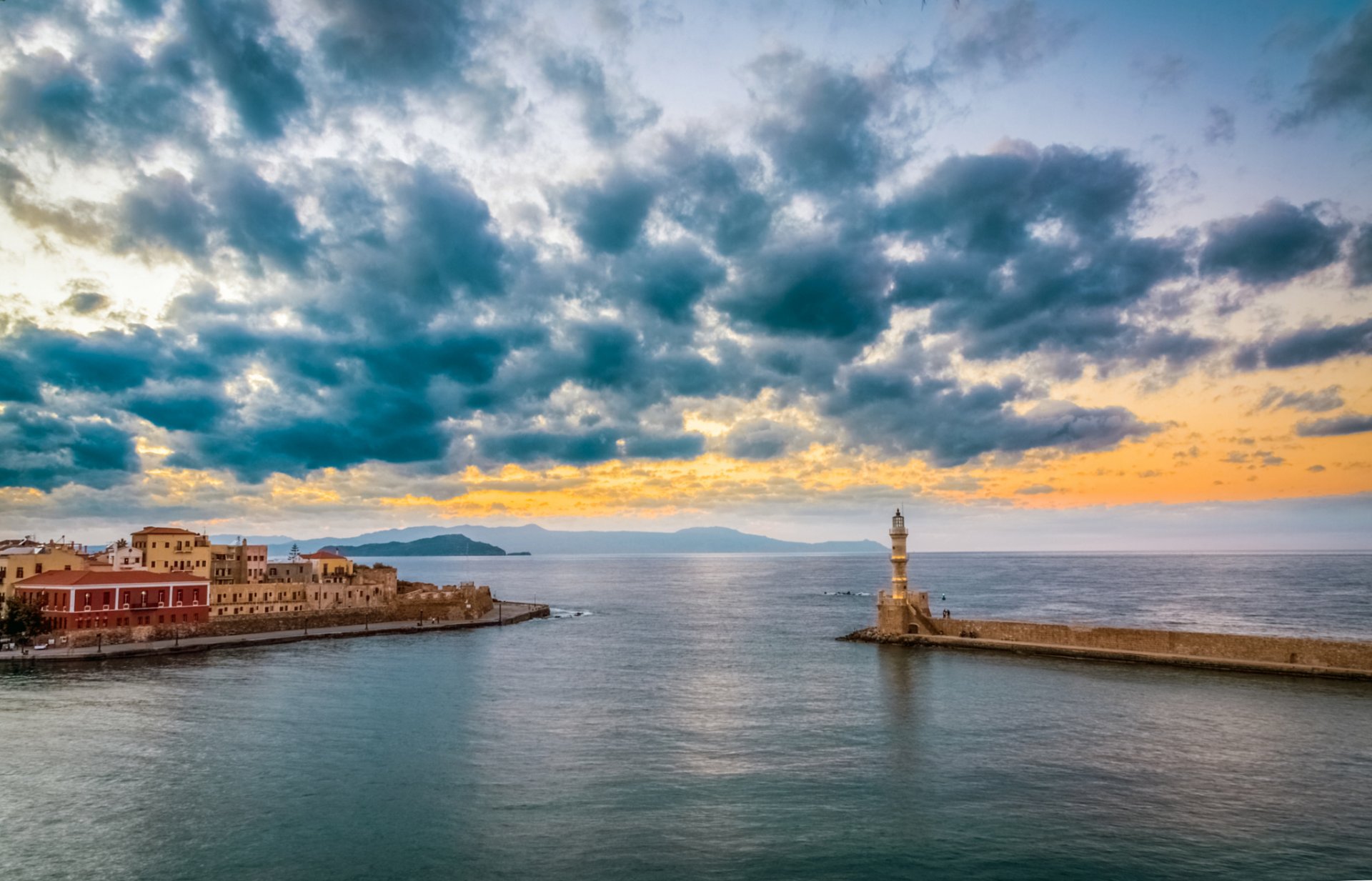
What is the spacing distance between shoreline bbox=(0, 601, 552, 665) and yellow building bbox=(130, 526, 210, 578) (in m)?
14.4

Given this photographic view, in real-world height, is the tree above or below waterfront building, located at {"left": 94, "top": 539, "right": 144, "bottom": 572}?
below

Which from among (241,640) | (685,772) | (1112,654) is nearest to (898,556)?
(1112,654)

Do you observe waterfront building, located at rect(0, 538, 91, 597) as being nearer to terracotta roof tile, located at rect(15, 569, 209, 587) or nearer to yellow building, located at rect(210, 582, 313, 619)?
terracotta roof tile, located at rect(15, 569, 209, 587)

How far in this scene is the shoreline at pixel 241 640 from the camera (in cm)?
6550

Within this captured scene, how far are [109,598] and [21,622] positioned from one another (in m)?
6.43

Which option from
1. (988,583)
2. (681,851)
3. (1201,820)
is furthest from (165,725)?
(988,583)

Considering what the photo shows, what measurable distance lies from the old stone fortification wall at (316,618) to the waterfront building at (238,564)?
403 inches

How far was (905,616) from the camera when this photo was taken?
72125 millimetres

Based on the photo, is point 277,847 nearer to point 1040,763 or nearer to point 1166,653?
point 1040,763

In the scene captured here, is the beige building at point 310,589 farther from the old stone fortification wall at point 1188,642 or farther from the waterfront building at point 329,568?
the old stone fortification wall at point 1188,642

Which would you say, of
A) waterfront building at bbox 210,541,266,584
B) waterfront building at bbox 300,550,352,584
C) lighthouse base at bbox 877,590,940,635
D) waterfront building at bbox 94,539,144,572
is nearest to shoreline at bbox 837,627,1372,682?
lighthouse base at bbox 877,590,940,635

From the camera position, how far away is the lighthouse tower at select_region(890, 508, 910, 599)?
235ft

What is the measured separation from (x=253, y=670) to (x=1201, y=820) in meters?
61.1

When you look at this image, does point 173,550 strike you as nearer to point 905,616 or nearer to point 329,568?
point 329,568
